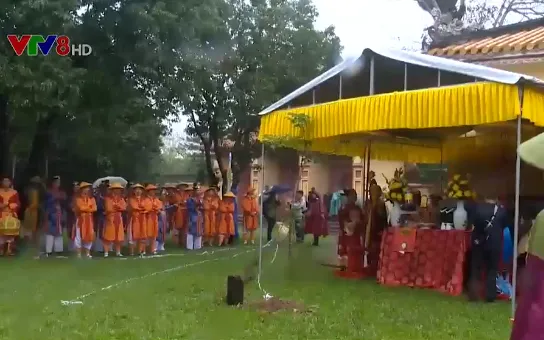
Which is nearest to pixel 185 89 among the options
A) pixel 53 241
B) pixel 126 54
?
pixel 126 54

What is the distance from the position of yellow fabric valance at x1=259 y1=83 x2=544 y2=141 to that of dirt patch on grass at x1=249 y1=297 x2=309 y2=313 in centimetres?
240

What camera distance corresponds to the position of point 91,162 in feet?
76.3

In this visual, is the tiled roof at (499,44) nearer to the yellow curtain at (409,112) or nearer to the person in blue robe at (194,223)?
the yellow curtain at (409,112)

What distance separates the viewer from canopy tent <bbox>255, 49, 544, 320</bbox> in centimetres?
801

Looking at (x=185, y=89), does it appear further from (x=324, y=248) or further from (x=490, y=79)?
(x=490, y=79)

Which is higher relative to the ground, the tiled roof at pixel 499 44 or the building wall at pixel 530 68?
the tiled roof at pixel 499 44

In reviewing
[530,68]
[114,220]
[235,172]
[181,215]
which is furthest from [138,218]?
[235,172]

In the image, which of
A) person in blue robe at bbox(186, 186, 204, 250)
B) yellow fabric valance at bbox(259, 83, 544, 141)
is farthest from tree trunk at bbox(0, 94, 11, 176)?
yellow fabric valance at bbox(259, 83, 544, 141)

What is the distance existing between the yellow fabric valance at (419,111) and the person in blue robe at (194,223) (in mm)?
5736

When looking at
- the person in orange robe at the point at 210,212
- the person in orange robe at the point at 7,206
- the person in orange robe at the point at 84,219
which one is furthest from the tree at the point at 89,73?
the person in orange robe at the point at 210,212

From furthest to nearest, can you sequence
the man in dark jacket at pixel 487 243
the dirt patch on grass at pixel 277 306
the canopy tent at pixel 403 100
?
the man in dark jacket at pixel 487 243 < the canopy tent at pixel 403 100 < the dirt patch on grass at pixel 277 306

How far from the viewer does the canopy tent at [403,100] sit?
801 cm

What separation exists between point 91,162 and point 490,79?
683 inches

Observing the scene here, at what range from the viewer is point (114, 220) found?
1336 centimetres
